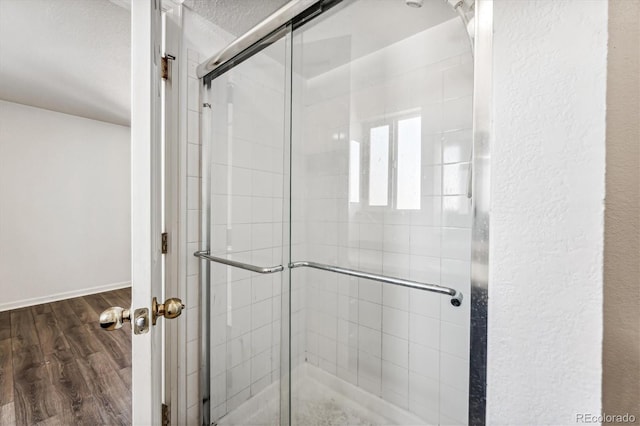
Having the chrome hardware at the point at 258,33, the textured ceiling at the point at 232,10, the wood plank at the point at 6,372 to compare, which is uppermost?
the textured ceiling at the point at 232,10

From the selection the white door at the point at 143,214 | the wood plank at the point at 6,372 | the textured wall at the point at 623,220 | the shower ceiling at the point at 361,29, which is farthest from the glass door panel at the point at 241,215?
the wood plank at the point at 6,372

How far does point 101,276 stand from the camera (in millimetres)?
3160

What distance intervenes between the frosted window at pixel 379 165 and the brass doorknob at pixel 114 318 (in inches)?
42.5

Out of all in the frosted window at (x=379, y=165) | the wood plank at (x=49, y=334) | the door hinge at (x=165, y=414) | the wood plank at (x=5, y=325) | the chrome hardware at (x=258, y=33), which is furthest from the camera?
the wood plank at (x=5, y=325)

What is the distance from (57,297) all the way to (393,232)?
12.0 ft

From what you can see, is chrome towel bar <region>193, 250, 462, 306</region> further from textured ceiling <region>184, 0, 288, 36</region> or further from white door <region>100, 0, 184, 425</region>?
textured ceiling <region>184, 0, 288, 36</region>

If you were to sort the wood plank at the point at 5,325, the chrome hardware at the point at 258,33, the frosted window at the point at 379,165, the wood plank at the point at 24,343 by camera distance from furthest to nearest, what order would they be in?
1. the wood plank at the point at 5,325
2. the wood plank at the point at 24,343
3. the frosted window at the point at 379,165
4. the chrome hardware at the point at 258,33

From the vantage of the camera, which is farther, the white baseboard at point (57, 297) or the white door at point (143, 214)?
the white baseboard at point (57, 297)

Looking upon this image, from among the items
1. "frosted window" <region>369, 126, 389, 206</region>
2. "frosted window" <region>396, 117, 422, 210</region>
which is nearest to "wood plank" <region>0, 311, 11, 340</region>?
"frosted window" <region>369, 126, 389, 206</region>

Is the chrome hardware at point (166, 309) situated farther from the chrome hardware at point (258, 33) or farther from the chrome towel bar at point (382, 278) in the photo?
the chrome hardware at point (258, 33)

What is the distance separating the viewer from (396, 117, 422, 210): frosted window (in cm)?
126

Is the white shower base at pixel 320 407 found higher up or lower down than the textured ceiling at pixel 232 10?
lower down

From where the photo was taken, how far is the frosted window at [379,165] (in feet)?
4.31

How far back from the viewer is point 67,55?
1.88 m
